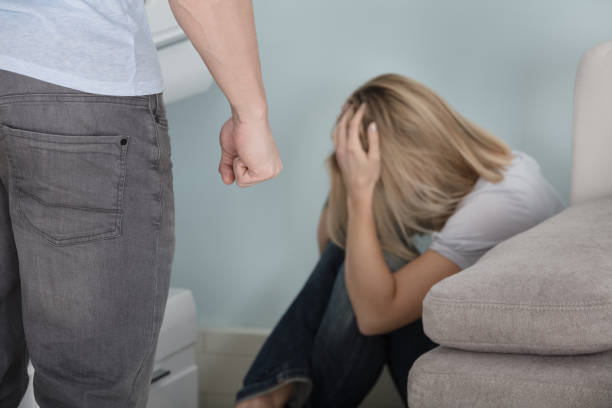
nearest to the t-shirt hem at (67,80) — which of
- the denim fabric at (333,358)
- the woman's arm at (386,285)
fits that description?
the woman's arm at (386,285)

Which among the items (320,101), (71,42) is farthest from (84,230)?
(320,101)

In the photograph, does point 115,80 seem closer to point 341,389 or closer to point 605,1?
point 341,389

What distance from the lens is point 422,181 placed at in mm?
1324

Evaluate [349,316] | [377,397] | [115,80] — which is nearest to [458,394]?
[115,80]

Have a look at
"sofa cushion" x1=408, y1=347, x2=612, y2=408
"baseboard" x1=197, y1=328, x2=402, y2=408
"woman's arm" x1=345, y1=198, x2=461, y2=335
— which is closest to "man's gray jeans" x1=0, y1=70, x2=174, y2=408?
"sofa cushion" x1=408, y1=347, x2=612, y2=408

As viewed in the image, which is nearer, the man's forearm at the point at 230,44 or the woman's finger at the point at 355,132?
the man's forearm at the point at 230,44

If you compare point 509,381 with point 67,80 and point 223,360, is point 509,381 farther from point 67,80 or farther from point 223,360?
point 223,360

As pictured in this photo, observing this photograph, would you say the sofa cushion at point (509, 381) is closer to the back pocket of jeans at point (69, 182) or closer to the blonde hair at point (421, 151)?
the back pocket of jeans at point (69, 182)

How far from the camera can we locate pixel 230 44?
61 cm

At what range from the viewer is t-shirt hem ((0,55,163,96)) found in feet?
1.88

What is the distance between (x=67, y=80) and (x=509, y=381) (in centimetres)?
52

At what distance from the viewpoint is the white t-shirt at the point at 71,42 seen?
575 mm

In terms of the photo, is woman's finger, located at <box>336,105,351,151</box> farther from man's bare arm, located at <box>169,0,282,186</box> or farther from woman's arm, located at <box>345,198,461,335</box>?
man's bare arm, located at <box>169,0,282,186</box>

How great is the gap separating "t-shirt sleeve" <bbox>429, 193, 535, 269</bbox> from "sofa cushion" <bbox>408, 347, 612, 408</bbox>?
43cm
